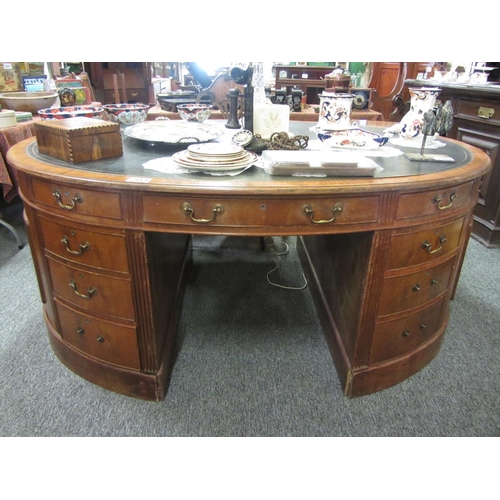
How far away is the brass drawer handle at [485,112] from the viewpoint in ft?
7.51

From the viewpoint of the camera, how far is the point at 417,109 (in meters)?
1.38

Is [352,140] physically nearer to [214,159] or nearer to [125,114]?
[214,159]

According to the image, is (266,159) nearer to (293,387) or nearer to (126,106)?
(293,387)

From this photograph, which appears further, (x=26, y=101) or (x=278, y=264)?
(x=26, y=101)

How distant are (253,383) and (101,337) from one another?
1.79 feet

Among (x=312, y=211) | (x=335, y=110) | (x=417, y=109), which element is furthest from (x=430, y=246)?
(x=335, y=110)

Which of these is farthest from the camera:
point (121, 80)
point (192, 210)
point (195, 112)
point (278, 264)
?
point (121, 80)

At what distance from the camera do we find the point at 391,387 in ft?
4.45

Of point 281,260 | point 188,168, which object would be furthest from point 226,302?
point 188,168

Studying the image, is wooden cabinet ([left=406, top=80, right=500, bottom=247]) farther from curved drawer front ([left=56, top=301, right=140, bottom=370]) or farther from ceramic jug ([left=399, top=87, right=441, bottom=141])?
curved drawer front ([left=56, top=301, right=140, bottom=370])

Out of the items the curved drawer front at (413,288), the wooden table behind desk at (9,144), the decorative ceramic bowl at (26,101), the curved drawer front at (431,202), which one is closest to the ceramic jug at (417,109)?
the curved drawer front at (431,202)

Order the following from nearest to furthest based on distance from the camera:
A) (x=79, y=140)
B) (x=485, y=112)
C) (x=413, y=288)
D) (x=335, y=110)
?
(x=79, y=140)
(x=413, y=288)
(x=335, y=110)
(x=485, y=112)

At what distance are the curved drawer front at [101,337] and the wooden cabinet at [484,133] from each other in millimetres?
2230

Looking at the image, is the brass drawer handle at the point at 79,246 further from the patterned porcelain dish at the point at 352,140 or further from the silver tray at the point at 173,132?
the patterned porcelain dish at the point at 352,140
